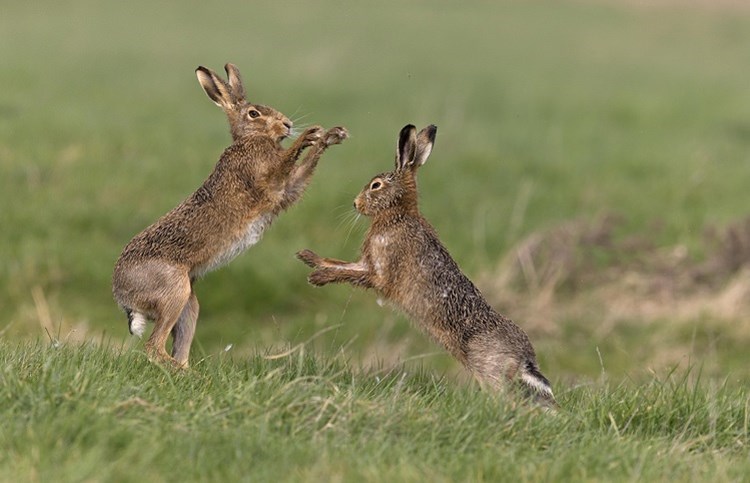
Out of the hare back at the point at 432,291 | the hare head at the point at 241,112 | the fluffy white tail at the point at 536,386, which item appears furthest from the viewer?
the hare head at the point at 241,112

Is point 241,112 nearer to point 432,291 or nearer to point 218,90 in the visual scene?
point 218,90

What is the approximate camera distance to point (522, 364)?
7145mm

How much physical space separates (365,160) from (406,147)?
29.4 ft

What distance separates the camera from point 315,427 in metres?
5.82

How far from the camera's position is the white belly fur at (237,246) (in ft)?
25.0

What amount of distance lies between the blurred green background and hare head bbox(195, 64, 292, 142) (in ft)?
2.52

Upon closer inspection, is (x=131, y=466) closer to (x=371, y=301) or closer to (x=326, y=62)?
(x=371, y=301)

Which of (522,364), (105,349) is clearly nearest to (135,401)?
(105,349)

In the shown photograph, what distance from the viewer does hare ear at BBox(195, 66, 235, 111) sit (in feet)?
26.9

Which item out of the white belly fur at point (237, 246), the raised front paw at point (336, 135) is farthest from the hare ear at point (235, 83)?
the white belly fur at point (237, 246)

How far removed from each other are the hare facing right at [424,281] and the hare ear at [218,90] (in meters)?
1.14

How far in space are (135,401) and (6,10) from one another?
84.8 ft

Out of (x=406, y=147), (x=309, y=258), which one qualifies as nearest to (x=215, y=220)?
(x=309, y=258)

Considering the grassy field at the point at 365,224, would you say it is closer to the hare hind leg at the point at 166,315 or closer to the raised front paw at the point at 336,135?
the hare hind leg at the point at 166,315
